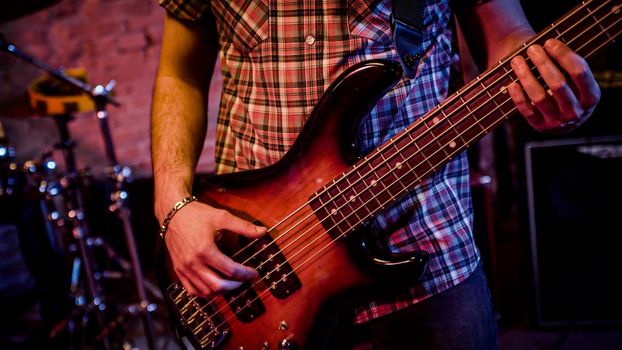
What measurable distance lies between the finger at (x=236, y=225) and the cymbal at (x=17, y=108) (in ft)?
7.29

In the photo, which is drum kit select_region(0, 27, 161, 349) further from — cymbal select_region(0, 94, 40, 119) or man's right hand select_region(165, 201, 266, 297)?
man's right hand select_region(165, 201, 266, 297)

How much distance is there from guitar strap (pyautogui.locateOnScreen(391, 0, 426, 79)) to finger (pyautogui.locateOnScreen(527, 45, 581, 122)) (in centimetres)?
25

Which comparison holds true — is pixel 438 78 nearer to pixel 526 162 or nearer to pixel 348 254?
pixel 348 254

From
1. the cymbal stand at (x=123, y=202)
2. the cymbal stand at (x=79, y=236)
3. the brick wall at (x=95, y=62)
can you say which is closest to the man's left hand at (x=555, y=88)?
the cymbal stand at (x=123, y=202)

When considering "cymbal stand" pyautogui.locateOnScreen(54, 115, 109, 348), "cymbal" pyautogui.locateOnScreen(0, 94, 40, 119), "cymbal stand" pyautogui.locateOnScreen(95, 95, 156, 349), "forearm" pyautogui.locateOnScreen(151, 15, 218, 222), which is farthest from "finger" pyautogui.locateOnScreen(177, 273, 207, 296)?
"cymbal" pyautogui.locateOnScreen(0, 94, 40, 119)

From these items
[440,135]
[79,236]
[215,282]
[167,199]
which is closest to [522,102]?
[440,135]

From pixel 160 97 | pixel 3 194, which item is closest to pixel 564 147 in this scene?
pixel 160 97

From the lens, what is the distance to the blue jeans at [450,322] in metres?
1.15

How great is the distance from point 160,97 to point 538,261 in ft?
7.11

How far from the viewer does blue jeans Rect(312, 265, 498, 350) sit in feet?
3.78

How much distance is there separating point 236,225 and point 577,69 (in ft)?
2.48

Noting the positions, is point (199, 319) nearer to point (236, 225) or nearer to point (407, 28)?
point (236, 225)

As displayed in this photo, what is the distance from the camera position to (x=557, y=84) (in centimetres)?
93

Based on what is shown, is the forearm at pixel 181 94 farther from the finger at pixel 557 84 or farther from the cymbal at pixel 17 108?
the cymbal at pixel 17 108
